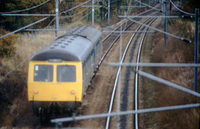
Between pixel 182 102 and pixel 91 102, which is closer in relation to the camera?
pixel 182 102

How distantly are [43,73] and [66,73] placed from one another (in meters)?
0.81

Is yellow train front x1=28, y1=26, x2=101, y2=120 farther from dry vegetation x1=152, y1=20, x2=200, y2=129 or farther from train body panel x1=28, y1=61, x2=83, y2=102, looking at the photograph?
dry vegetation x1=152, y1=20, x2=200, y2=129

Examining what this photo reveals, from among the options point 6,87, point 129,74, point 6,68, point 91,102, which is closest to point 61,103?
point 91,102

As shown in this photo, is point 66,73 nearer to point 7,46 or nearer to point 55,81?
point 55,81

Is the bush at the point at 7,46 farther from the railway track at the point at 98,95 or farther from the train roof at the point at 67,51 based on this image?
the train roof at the point at 67,51

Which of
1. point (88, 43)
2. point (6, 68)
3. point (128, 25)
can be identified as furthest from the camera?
point (128, 25)

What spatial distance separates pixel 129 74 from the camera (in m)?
20.1

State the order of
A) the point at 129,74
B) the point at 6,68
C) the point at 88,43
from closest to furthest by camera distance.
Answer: the point at 88,43 < the point at 6,68 < the point at 129,74

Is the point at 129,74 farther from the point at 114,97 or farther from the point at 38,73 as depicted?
the point at 38,73

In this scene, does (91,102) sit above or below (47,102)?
below

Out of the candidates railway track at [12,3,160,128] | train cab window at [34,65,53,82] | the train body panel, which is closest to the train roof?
the train body panel

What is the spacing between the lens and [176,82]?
1576 cm

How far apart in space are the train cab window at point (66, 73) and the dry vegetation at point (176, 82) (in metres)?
3.79

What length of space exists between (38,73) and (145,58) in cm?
1370
